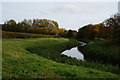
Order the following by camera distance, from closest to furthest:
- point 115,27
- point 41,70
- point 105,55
Answer: 1. point 41,70
2. point 105,55
3. point 115,27

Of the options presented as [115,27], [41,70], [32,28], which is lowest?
[41,70]

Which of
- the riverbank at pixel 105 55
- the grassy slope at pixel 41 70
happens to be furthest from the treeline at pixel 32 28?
the grassy slope at pixel 41 70

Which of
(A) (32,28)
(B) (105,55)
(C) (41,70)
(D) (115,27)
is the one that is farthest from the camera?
(A) (32,28)

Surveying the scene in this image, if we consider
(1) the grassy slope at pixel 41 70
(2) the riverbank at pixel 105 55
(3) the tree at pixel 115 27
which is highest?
(3) the tree at pixel 115 27

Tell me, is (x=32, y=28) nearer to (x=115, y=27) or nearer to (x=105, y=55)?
(x=115, y=27)

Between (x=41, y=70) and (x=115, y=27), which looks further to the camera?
(x=115, y=27)

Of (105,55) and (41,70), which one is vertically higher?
(41,70)

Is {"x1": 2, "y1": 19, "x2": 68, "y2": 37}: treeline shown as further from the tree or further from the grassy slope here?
the grassy slope

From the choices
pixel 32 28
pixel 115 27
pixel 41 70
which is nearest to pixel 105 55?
pixel 115 27

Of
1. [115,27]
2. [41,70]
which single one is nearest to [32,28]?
[115,27]

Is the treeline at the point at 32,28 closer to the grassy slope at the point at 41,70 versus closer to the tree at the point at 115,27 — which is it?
the tree at the point at 115,27

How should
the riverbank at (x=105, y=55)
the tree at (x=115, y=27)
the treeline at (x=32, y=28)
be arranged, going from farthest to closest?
1. the treeline at (x=32, y=28)
2. the tree at (x=115, y=27)
3. the riverbank at (x=105, y=55)

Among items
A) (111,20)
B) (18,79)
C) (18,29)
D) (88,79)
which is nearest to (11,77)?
(18,79)

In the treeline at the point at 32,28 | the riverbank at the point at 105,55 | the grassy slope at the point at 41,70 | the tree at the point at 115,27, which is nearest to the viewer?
the grassy slope at the point at 41,70
